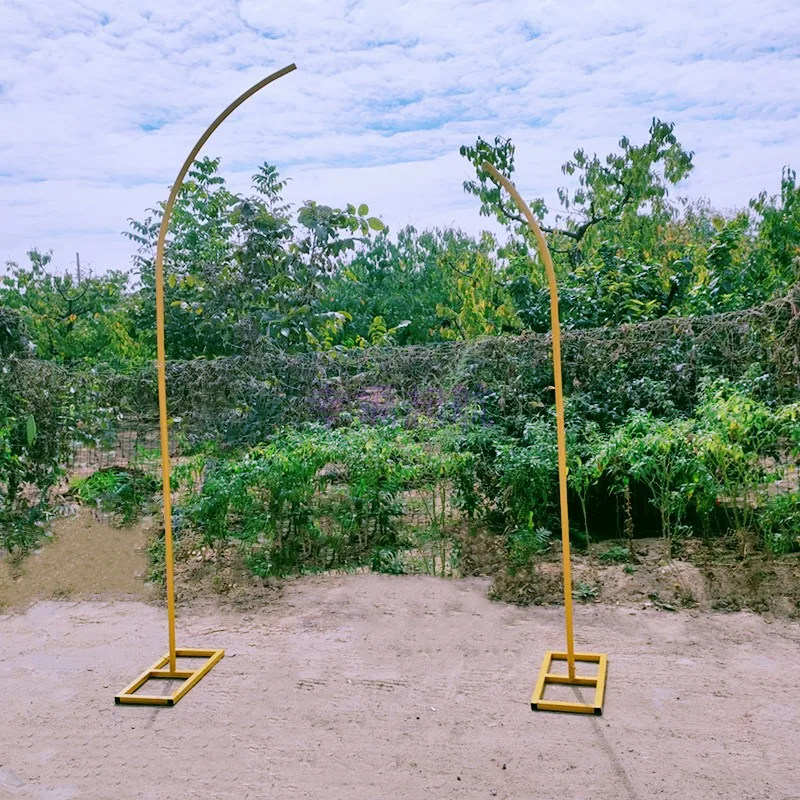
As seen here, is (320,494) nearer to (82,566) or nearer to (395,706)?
(82,566)

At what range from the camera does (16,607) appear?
6.28m

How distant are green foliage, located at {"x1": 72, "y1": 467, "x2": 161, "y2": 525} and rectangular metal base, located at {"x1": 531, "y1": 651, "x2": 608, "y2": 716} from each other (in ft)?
13.2

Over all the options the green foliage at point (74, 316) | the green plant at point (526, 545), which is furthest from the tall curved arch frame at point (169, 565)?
the green foliage at point (74, 316)

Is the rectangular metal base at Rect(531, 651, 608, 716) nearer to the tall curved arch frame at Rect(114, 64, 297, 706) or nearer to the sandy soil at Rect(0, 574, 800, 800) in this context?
the sandy soil at Rect(0, 574, 800, 800)

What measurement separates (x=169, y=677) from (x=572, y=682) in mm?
2266

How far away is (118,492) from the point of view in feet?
24.4

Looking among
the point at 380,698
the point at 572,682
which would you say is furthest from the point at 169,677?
the point at 572,682

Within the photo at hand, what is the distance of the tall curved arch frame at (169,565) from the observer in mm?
4637

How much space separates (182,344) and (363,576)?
5.48 m

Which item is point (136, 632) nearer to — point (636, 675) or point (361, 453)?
point (361, 453)

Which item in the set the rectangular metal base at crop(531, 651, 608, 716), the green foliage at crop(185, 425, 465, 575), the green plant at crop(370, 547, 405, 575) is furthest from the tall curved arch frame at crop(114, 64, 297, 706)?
the rectangular metal base at crop(531, 651, 608, 716)

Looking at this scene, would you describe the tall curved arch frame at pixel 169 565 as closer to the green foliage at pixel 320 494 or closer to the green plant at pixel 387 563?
the green foliage at pixel 320 494

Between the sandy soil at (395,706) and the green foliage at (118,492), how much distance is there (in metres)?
1.32

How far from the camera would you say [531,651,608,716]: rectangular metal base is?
4316mm
